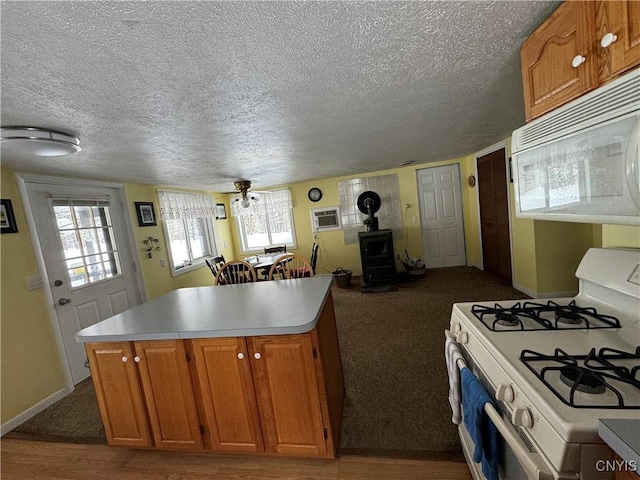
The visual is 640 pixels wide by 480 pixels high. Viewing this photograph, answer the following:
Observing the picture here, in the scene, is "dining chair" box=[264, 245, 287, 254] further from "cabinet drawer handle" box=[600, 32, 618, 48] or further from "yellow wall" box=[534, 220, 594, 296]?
"cabinet drawer handle" box=[600, 32, 618, 48]

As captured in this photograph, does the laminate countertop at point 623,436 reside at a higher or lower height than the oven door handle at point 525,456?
higher

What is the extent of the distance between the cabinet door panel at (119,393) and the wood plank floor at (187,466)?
0.42 ft

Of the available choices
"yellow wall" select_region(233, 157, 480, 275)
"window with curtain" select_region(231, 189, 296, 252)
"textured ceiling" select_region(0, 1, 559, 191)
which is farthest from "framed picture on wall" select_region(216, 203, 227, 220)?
"textured ceiling" select_region(0, 1, 559, 191)

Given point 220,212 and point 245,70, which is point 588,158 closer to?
point 245,70

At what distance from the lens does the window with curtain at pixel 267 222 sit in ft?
17.8

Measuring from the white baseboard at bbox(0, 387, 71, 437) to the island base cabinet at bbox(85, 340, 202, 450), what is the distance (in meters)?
1.16

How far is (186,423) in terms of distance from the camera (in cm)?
157

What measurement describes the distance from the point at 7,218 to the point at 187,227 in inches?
93.6

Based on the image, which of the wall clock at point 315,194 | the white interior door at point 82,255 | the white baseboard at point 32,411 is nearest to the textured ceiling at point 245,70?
the white interior door at point 82,255

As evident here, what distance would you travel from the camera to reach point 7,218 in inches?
87.6

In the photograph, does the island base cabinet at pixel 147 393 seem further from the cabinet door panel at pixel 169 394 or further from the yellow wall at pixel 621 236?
the yellow wall at pixel 621 236

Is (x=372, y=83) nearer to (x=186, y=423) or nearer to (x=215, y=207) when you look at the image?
(x=186, y=423)

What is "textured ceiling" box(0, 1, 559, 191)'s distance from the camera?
2.85ft

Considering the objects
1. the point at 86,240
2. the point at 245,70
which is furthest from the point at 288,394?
the point at 86,240
